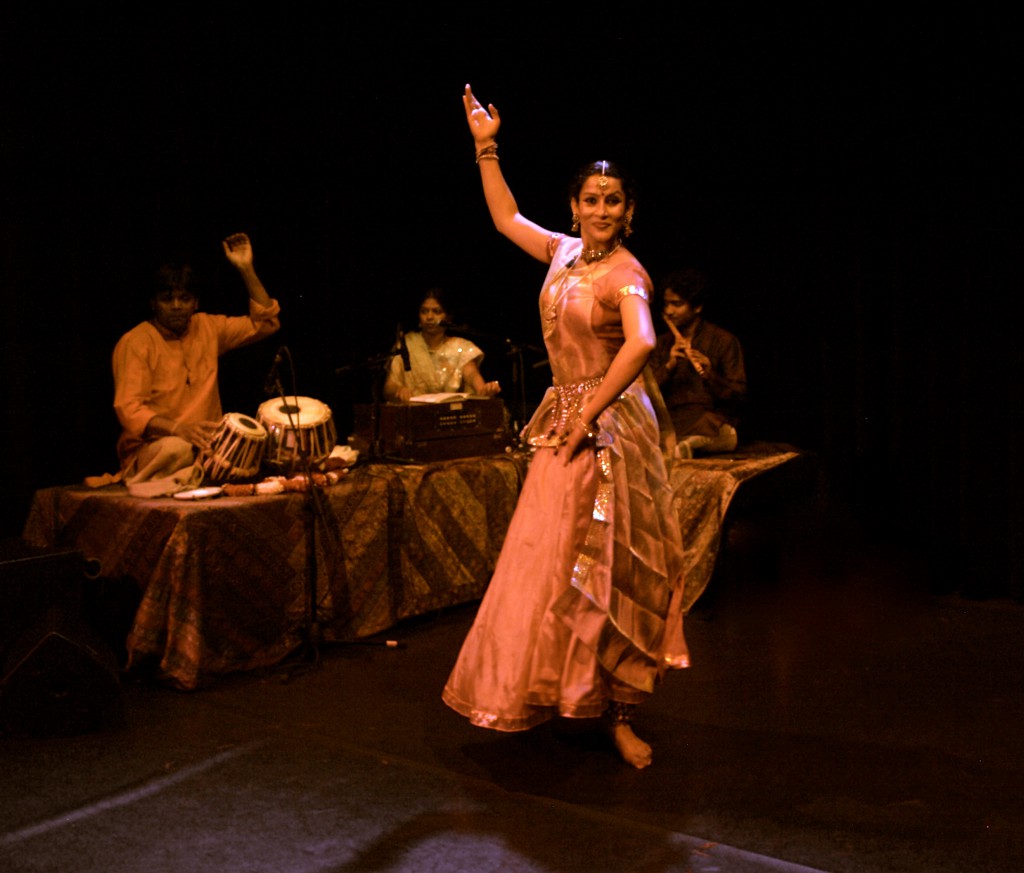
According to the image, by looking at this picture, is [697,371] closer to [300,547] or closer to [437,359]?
[437,359]

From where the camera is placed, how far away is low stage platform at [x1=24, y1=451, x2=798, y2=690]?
12.8 feet

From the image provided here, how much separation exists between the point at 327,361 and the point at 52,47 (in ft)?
7.05

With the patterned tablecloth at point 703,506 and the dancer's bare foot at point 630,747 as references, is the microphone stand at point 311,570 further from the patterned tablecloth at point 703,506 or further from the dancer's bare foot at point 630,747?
the patterned tablecloth at point 703,506

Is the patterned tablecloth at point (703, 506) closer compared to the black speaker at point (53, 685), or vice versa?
the black speaker at point (53, 685)

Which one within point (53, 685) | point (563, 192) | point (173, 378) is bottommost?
point (53, 685)

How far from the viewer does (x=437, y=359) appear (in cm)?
579

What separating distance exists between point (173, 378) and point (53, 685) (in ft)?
5.46

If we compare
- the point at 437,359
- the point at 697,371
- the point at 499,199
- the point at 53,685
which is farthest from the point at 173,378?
the point at 697,371

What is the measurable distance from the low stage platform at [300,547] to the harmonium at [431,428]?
9 cm

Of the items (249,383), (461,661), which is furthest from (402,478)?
(461,661)

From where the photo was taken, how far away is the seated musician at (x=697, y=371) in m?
5.57

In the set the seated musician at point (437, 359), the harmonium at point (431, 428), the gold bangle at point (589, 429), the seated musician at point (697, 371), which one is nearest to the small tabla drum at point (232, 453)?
the harmonium at point (431, 428)

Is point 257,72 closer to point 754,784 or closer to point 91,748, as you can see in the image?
point 91,748

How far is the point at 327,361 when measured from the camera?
19.9ft
